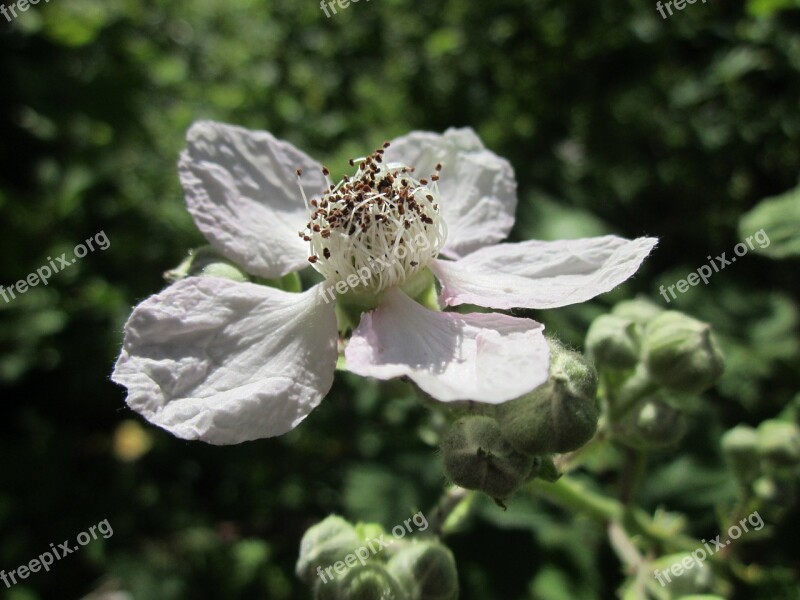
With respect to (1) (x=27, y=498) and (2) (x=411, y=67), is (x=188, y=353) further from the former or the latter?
(2) (x=411, y=67)

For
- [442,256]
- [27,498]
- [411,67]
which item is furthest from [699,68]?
[27,498]
